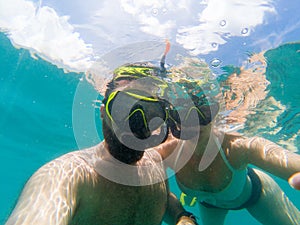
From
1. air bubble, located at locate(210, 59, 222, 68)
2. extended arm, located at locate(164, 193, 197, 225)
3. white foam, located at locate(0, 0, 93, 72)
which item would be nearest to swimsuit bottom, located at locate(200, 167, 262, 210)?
extended arm, located at locate(164, 193, 197, 225)

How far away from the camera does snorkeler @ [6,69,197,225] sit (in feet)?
8.64

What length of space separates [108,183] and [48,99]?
1649 cm

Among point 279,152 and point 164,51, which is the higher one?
point 164,51

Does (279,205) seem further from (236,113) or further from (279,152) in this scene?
(236,113)

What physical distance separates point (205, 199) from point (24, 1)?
9058mm

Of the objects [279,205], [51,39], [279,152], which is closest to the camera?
[279,152]

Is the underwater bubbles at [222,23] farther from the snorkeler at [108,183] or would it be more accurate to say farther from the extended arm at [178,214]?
the extended arm at [178,214]

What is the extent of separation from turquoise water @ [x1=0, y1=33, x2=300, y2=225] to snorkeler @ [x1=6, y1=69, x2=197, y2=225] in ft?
1.31

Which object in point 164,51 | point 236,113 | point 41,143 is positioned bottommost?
point 41,143

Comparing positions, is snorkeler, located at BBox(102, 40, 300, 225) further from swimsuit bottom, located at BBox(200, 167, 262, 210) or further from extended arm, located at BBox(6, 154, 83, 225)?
extended arm, located at BBox(6, 154, 83, 225)

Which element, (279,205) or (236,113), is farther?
(236,113)

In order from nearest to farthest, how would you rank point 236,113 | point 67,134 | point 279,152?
point 279,152 < point 236,113 < point 67,134

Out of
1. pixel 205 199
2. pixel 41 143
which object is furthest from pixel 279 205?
pixel 41 143

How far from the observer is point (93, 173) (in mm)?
3299
